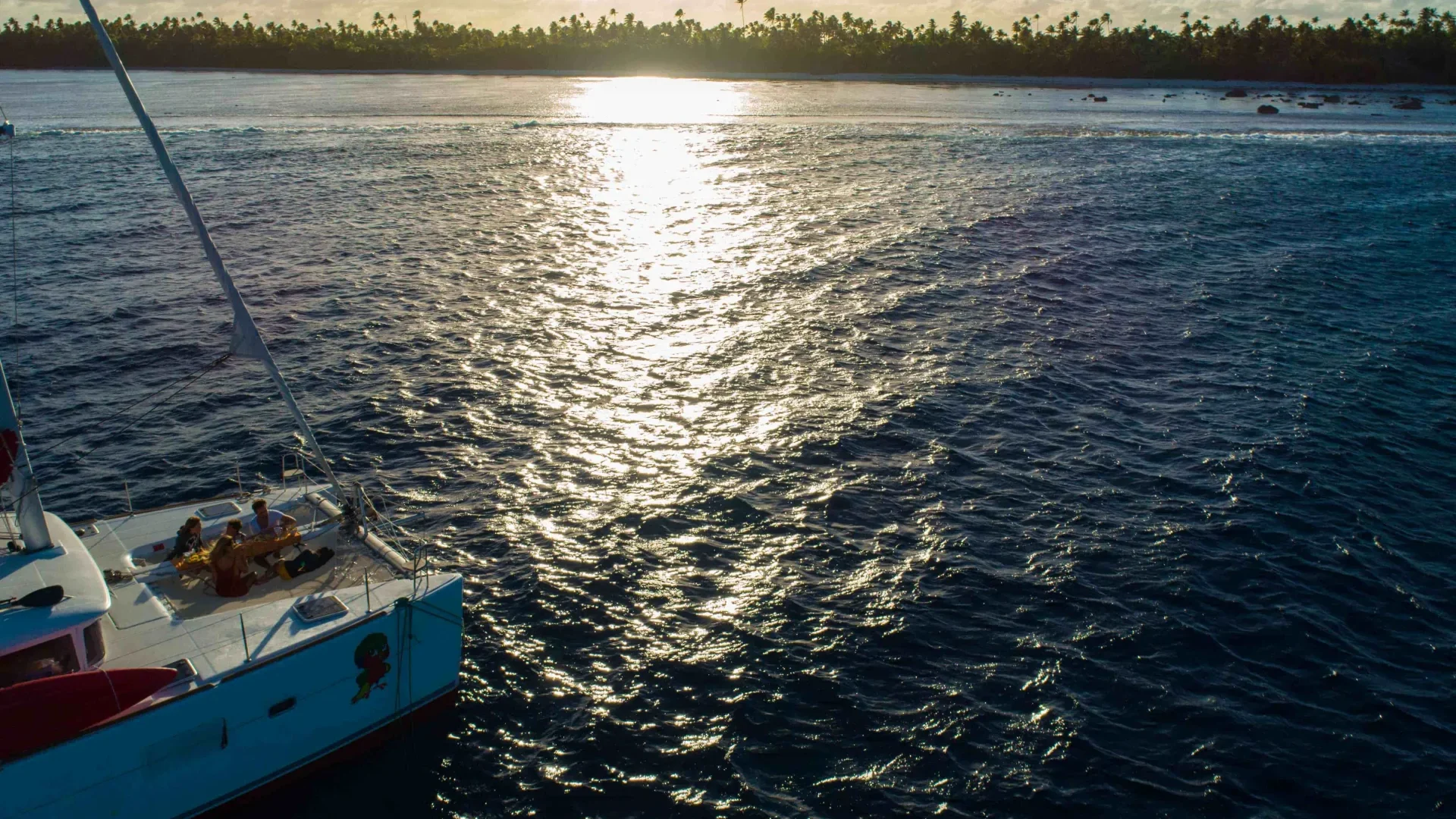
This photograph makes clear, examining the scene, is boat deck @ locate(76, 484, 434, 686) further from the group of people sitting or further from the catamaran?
the group of people sitting

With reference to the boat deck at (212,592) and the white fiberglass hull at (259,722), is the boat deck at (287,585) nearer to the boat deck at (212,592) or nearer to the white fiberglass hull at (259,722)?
the boat deck at (212,592)

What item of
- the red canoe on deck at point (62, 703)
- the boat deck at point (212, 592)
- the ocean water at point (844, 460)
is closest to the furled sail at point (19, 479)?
the boat deck at point (212, 592)

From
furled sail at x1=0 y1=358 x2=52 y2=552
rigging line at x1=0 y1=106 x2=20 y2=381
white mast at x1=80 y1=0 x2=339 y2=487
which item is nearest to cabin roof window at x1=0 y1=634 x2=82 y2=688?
furled sail at x1=0 y1=358 x2=52 y2=552

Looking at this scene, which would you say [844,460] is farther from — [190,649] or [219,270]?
[190,649]

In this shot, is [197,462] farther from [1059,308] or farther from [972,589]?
[1059,308]

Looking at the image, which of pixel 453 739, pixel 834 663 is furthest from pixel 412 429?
pixel 834 663

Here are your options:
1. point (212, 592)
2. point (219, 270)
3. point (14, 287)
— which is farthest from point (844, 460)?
point (14, 287)
